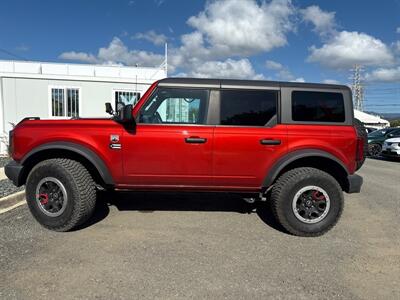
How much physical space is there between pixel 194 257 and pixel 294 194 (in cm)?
155

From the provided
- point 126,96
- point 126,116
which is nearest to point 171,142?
point 126,116

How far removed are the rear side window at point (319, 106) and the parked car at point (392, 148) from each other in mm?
11768

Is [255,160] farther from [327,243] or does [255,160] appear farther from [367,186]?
[367,186]

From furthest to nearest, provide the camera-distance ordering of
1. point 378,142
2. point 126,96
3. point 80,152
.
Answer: point 378,142 → point 126,96 → point 80,152

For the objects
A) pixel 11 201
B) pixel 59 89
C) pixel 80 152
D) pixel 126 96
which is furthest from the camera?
pixel 126 96

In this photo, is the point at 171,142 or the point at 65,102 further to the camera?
the point at 65,102

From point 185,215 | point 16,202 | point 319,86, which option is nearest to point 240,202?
point 185,215

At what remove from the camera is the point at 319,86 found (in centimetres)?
458

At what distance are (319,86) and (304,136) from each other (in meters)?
0.73

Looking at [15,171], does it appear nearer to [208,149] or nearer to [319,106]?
[208,149]

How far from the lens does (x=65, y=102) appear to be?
13898 millimetres

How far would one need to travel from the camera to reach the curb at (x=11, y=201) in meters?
5.37

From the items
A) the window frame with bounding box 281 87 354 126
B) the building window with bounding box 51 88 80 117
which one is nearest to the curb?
the window frame with bounding box 281 87 354 126

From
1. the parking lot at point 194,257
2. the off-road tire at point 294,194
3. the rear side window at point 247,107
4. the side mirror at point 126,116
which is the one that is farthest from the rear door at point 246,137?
the side mirror at point 126,116
